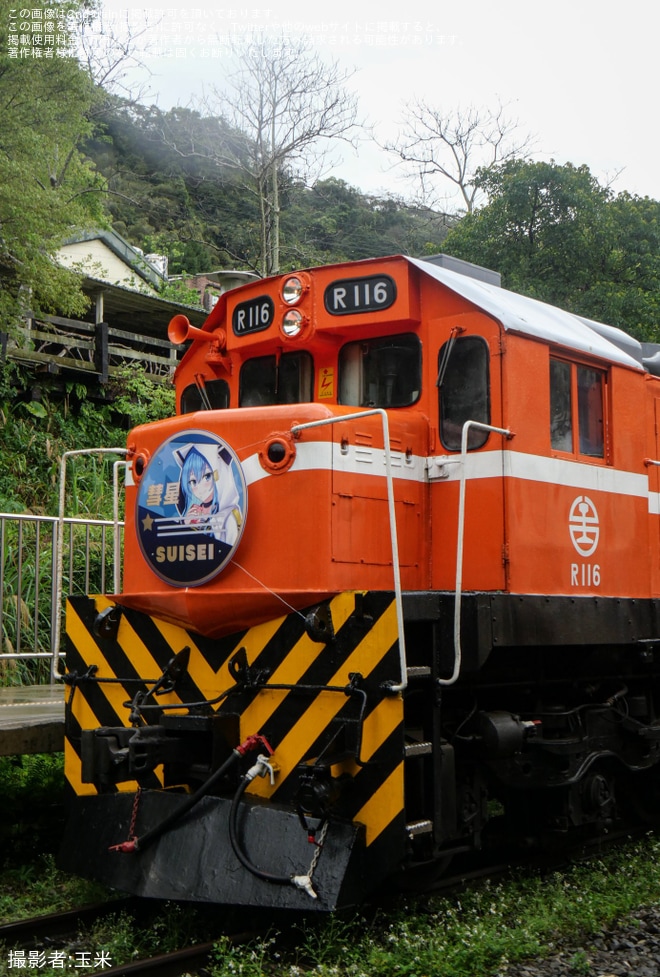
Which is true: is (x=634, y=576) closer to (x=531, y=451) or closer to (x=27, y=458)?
(x=531, y=451)

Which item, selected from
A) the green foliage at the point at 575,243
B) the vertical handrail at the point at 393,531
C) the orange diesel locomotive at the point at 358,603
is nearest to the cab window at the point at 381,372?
the orange diesel locomotive at the point at 358,603

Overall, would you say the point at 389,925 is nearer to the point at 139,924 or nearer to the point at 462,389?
the point at 139,924

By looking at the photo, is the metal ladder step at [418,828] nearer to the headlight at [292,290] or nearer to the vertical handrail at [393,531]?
the vertical handrail at [393,531]

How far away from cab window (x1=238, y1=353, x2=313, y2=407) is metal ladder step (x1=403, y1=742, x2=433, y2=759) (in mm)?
2228

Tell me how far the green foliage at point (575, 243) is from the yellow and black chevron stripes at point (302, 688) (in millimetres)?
12793

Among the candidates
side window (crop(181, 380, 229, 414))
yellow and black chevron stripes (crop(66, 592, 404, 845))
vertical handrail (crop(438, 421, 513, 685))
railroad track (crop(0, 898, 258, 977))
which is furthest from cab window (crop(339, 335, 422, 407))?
railroad track (crop(0, 898, 258, 977))

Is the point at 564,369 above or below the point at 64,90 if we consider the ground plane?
below

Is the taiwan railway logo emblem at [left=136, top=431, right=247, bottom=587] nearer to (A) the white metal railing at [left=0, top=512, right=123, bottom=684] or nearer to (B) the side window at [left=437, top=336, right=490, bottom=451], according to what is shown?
(B) the side window at [left=437, top=336, right=490, bottom=451]

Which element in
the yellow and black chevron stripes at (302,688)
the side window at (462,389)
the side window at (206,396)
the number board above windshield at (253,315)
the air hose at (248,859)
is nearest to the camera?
the air hose at (248,859)

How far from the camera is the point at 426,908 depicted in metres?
5.20

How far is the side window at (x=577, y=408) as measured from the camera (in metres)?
5.98

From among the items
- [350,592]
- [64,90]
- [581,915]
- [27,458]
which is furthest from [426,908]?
[64,90]

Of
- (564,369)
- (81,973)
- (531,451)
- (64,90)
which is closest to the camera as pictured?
(81,973)

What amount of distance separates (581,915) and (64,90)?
14329mm
